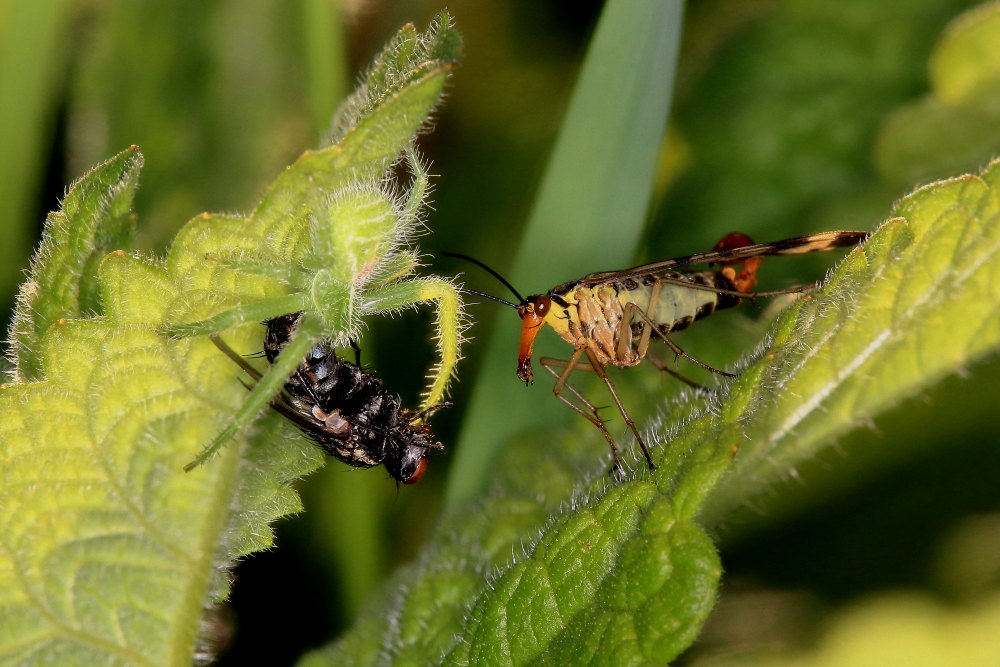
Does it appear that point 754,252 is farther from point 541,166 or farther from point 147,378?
point 147,378

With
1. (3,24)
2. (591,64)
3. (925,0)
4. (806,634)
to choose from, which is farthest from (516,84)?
(806,634)

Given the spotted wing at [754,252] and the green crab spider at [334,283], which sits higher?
the spotted wing at [754,252]

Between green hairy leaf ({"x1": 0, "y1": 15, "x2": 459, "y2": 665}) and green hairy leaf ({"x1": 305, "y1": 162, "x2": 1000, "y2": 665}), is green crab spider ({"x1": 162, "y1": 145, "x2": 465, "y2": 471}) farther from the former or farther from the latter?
green hairy leaf ({"x1": 305, "y1": 162, "x2": 1000, "y2": 665})

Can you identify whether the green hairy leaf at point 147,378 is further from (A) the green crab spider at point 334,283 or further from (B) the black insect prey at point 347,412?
(B) the black insect prey at point 347,412

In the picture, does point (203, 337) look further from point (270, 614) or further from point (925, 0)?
point (925, 0)

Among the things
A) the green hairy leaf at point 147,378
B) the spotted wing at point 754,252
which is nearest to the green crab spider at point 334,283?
the green hairy leaf at point 147,378
